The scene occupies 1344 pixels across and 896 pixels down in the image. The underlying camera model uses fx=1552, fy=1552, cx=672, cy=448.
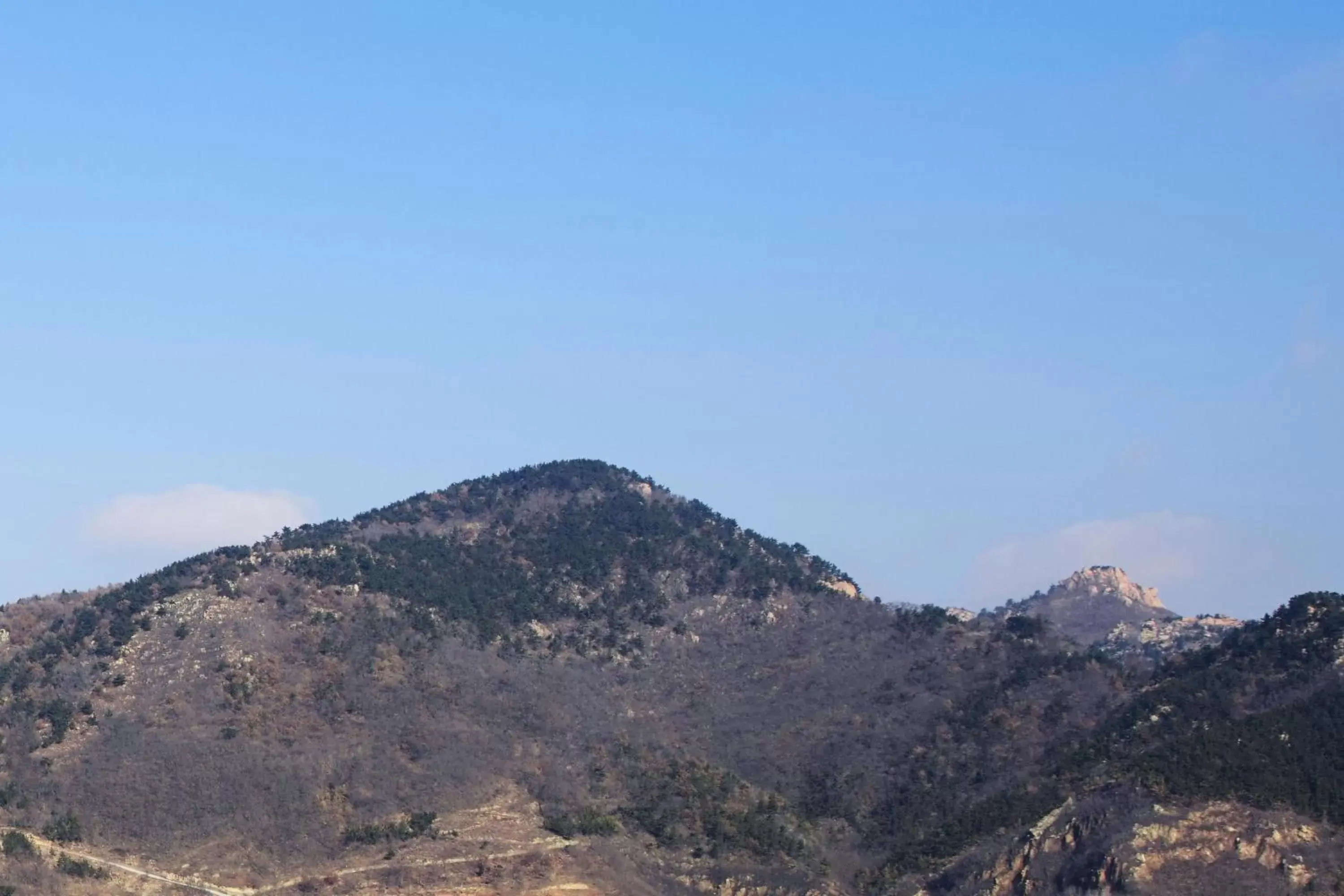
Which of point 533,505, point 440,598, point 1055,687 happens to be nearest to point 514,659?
point 440,598

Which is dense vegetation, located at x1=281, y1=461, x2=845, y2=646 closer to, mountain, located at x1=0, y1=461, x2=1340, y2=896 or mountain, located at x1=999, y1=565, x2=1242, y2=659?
mountain, located at x1=0, y1=461, x2=1340, y2=896

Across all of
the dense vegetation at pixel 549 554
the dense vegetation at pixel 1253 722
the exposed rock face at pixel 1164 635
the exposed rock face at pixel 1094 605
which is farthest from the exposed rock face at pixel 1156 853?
the exposed rock face at pixel 1094 605

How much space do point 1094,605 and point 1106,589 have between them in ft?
12.4

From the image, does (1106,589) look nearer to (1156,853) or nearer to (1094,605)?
(1094,605)

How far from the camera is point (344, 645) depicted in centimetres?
9556

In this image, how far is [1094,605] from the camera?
6398 inches

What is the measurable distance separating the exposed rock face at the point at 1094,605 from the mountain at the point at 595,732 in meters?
47.6

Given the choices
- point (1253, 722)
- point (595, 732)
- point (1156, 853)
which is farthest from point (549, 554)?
point (1156, 853)

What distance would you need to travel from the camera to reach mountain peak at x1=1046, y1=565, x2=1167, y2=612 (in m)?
164

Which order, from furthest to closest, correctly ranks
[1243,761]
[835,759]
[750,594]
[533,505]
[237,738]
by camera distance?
1. [533,505]
2. [750,594]
3. [835,759]
4. [237,738]
5. [1243,761]

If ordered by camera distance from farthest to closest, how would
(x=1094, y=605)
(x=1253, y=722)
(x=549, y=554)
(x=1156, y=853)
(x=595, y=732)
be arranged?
1. (x=1094, y=605)
2. (x=549, y=554)
3. (x=595, y=732)
4. (x=1253, y=722)
5. (x=1156, y=853)

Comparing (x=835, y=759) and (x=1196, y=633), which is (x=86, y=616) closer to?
(x=835, y=759)

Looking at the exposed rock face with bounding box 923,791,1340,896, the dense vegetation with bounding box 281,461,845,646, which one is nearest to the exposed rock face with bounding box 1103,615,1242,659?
the dense vegetation with bounding box 281,461,845,646

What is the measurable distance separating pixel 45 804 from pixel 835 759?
141ft
